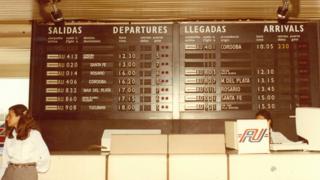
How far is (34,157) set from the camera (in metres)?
2.77

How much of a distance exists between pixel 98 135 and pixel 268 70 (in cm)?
189

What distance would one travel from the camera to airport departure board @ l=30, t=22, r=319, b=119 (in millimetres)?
4152

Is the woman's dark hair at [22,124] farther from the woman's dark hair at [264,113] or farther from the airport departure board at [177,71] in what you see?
the woman's dark hair at [264,113]

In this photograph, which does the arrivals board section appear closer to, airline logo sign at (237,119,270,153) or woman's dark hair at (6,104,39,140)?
airline logo sign at (237,119,270,153)

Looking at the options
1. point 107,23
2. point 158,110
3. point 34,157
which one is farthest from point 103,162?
point 107,23

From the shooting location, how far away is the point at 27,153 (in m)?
2.79

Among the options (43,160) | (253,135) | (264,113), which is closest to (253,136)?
(253,135)

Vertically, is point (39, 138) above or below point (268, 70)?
below

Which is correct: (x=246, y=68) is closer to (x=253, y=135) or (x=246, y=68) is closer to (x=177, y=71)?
(x=177, y=71)

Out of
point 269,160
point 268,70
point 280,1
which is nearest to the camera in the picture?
point 269,160

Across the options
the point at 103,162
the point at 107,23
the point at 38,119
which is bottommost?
the point at 103,162

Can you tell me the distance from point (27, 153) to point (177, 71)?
1876mm

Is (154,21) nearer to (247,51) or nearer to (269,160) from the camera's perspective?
(247,51)

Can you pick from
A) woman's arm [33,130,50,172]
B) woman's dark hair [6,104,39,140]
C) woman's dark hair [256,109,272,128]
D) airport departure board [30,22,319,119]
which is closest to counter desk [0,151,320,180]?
woman's arm [33,130,50,172]
